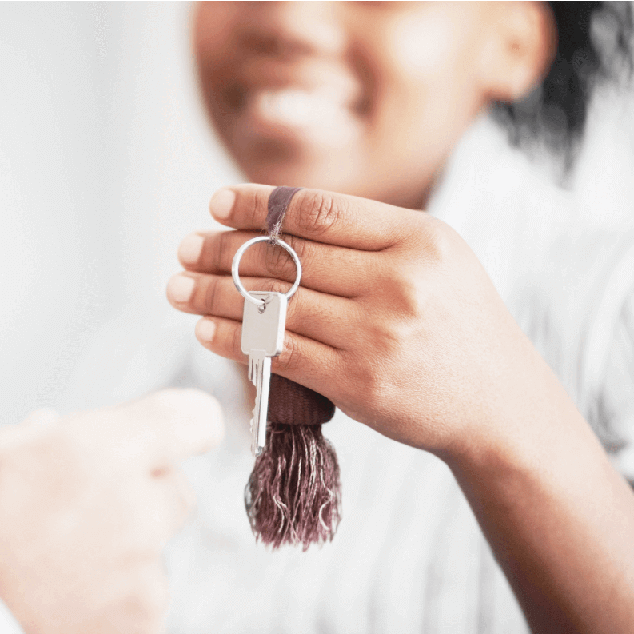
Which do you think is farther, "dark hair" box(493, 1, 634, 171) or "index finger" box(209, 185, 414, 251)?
"dark hair" box(493, 1, 634, 171)

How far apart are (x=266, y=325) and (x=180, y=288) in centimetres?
13

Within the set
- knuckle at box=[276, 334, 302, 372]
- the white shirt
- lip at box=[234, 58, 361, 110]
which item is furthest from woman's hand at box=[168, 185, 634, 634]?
lip at box=[234, 58, 361, 110]

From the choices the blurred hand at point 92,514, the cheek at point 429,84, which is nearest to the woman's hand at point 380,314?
the blurred hand at point 92,514

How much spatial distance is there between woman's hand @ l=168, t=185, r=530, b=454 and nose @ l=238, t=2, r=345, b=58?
24 centimetres

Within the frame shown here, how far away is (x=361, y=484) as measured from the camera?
666 millimetres

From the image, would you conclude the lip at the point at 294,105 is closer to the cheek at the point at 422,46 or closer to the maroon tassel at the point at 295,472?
the cheek at the point at 422,46

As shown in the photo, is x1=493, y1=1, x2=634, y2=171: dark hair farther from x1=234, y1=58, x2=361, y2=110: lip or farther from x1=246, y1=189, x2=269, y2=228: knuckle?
x1=246, y1=189, x2=269, y2=228: knuckle

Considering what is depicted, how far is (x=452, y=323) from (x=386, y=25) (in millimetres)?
371

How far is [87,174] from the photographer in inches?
24.5

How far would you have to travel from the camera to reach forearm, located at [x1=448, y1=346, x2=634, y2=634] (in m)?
0.52

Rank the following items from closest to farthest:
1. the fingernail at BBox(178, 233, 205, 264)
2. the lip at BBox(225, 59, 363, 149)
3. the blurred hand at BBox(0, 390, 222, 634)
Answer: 1. the blurred hand at BBox(0, 390, 222, 634)
2. the fingernail at BBox(178, 233, 205, 264)
3. the lip at BBox(225, 59, 363, 149)

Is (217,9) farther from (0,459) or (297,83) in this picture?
(0,459)

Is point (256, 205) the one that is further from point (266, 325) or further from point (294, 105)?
point (294, 105)

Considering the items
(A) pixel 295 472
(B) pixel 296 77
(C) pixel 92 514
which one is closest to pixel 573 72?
(B) pixel 296 77
